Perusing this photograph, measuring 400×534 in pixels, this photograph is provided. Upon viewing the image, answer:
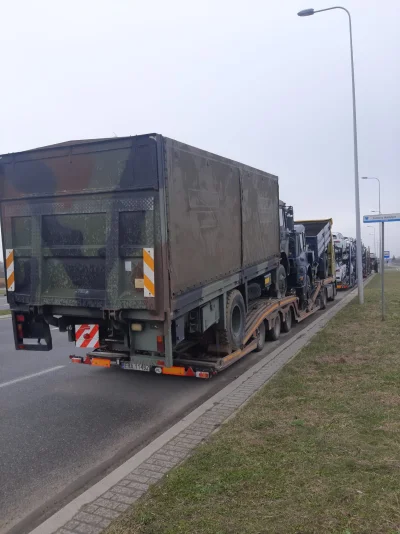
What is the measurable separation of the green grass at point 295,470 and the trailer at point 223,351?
1104 mm

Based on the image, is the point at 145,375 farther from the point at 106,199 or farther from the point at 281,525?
the point at 281,525

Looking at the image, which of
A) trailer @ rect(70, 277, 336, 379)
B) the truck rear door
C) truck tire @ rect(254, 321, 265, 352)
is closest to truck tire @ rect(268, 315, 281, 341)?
trailer @ rect(70, 277, 336, 379)

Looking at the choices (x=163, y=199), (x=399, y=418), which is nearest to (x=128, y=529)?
(x=399, y=418)

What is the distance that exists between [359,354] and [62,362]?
5238mm

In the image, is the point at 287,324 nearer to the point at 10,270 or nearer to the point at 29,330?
the point at 29,330

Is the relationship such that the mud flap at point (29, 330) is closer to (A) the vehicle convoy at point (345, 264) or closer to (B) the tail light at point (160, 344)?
(B) the tail light at point (160, 344)

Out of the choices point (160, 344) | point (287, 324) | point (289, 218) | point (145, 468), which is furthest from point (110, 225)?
point (289, 218)

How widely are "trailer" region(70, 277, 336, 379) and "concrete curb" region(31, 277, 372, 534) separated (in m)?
0.51

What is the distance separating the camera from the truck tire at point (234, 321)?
753cm

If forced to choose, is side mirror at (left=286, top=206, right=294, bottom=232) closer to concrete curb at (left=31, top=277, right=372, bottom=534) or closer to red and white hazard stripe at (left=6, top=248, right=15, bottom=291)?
concrete curb at (left=31, top=277, right=372, bottom=534)

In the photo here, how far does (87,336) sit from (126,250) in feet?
4.82

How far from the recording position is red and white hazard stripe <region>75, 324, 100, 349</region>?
252 inches

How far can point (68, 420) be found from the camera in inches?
226

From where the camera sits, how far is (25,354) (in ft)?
31.1
